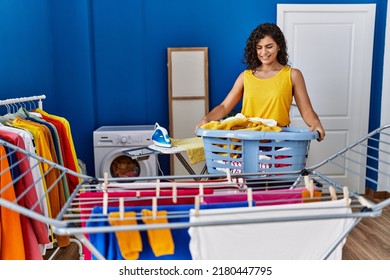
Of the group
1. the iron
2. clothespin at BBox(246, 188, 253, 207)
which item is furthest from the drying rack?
the iron

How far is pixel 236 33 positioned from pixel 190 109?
0.92 metres

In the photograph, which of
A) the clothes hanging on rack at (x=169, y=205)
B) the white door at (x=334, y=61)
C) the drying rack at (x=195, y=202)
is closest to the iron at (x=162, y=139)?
the drying rack at (x=195, y=202)

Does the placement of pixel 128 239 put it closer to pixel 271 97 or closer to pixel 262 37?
pixel 271 97

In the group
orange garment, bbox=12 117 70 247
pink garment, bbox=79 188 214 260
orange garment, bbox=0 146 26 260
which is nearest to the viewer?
pink garment, bbox=79 188 214 260

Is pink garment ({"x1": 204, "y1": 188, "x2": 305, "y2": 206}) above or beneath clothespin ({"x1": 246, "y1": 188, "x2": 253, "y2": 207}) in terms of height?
beneath

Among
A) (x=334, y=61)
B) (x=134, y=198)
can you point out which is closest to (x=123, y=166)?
(x=334, y=61)

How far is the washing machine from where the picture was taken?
13.2 feet

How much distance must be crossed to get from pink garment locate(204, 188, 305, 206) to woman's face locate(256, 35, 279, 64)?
Answer: 0.97 meters

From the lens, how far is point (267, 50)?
2.30 meters

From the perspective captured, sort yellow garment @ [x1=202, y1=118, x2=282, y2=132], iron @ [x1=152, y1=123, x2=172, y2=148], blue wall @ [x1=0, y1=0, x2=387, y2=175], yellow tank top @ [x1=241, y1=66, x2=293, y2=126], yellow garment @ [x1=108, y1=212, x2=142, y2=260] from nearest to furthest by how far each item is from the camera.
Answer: yellow garment @ [x1=108, y1=212, x2=142, y2=260] < yellow garment @ [x1=202, y1=118, x2=282, y2=132] < yellow tank top @ [x1=241, y1=66, x2=293, y2=126] < iron @ [x1=152, y1=123, x2=172, y2=148] < blue wall @ [x1=0, y1=0, x2=387, y2=175]

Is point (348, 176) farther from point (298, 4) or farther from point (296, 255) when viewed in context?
point (296, 255)

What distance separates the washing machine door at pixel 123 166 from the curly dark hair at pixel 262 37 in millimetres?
1913

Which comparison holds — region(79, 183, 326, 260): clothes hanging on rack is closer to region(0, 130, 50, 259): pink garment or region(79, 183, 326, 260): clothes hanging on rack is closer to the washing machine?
region(0, 130, 50, 259): pink garment

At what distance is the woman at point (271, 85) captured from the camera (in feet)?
7.34
